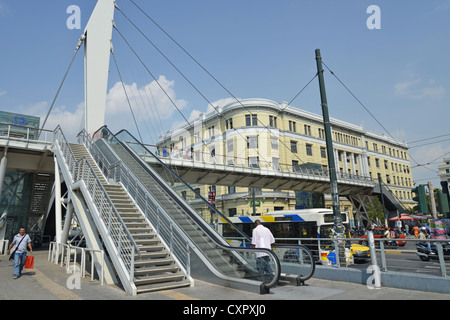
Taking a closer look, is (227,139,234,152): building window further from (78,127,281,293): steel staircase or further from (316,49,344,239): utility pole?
(316,49,344,239): utility pole

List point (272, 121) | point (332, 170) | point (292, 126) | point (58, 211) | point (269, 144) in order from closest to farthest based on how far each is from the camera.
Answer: point (332, 170) → point (58, 211) → point (269, 144) → point (272, 121) → point (292, 126)

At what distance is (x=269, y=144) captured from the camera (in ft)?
156

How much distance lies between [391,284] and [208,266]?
4508mm

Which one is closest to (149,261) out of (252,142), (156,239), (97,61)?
(156,239)

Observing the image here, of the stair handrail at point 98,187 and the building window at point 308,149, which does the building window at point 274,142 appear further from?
the stair handrail at point 98,187

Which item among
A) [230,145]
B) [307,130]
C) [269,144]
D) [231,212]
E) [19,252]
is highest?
[307,130]

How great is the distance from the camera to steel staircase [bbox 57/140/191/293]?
7.52 metres

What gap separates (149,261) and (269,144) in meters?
40.8

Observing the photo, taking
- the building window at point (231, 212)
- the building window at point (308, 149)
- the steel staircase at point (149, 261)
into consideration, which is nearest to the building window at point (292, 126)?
the building window at point (308, 149)

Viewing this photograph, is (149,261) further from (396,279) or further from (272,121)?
(272,121)

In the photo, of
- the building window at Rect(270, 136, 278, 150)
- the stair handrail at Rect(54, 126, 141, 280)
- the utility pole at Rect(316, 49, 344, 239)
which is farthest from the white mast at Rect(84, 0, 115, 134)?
the building window at Rect(270, 136, 278, 150)

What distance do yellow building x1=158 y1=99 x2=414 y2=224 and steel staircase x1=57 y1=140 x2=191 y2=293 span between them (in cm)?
2592

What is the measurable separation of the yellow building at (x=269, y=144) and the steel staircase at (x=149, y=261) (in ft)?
85.0

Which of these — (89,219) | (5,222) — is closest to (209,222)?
(89,219)
